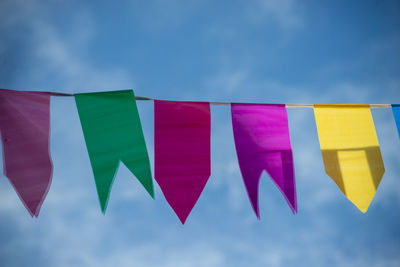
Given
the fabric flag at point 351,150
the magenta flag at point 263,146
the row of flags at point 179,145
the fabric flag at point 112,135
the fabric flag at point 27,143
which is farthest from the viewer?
the fabric flag at point 351,150

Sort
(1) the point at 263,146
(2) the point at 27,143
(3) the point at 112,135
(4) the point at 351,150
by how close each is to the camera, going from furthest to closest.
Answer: (4) the point at 351,150 < (1) the point at 263,146 < (3) the point at 112,135 < (2) the point at 27,143

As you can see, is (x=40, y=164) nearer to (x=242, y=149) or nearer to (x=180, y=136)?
(x=180, y=136)

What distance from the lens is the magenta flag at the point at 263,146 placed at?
243cm

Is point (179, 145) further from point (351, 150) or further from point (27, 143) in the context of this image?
point (351, 150)

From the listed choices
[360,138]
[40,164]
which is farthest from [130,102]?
[360,138]

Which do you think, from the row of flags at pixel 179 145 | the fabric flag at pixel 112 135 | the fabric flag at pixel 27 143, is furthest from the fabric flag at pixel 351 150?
the fabric flag at pixel 27 143

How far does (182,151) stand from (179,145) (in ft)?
0.14

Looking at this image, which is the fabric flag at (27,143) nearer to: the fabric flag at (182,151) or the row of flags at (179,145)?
the row of flags at (179,145)

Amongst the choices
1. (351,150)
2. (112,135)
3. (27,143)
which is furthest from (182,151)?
(351,150)

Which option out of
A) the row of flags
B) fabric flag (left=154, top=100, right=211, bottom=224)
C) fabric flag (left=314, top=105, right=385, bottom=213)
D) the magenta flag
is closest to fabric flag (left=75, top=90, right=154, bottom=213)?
the row of flags

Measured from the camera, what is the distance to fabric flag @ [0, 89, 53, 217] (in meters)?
1.95

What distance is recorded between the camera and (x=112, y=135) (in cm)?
229

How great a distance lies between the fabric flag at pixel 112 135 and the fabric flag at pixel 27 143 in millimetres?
221

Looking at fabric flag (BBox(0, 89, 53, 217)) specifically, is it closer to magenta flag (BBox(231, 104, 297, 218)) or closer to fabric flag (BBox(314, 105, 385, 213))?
magenta flag (BBox(231, 104, 297, 218))
